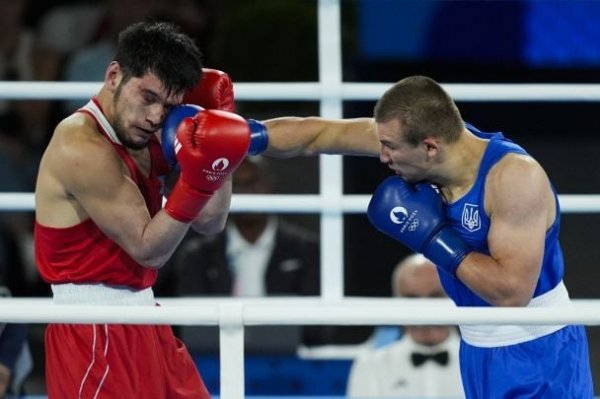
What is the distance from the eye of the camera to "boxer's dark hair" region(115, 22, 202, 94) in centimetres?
284

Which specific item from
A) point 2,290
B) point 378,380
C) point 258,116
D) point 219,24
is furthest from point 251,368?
point 219,24

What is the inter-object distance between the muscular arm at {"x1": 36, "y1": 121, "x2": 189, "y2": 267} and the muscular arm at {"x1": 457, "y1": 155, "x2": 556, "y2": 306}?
0.67 metres

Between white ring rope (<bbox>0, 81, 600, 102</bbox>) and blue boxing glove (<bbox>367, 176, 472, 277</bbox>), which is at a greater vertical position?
white ring rope (<bbox>0, 81, 600, 102</bbox>)

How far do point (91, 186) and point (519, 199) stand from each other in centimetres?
96

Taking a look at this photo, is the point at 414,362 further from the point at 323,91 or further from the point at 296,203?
the point at 323,91

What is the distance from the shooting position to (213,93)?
3.08 meters

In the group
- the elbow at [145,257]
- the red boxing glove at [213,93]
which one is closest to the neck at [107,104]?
the red boxing glove at [213,93]

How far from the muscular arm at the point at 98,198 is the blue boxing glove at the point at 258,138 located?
0.35m

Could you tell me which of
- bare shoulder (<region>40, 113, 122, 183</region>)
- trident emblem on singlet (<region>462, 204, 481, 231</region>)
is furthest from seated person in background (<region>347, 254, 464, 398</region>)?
bare shoulder (<region>40, 113, 122, 183</region>)

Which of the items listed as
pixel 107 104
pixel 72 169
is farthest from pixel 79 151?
pixel 107 104

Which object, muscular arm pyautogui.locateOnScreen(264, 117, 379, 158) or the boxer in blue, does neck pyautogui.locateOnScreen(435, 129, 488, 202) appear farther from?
muscular arm pyautogui.locateOnScreen(264, 117, 379, 158)

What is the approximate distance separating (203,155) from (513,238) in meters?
0.71

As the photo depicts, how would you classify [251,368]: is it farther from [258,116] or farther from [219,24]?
[219,24]

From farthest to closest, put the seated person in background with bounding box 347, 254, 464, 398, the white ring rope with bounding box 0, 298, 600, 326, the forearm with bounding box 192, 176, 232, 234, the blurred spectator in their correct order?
the blurred spectator, the seated person in background with bounding box 347, 254, 464, 398, the forearm with bounding box 192, 176, 232, 234, the white ring rope with bounding box 0, 298, 600, 326
